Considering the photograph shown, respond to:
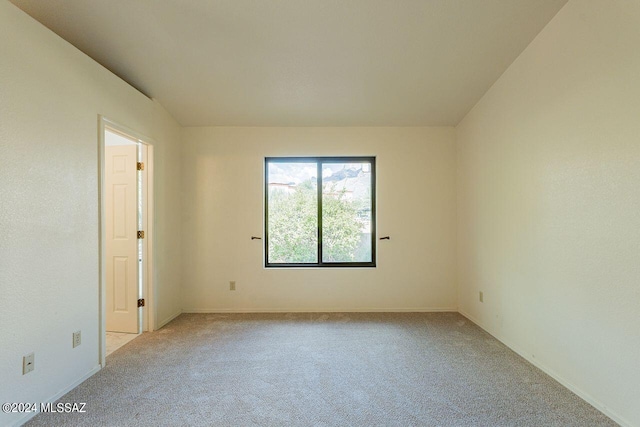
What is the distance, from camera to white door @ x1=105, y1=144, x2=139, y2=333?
9.84 ft

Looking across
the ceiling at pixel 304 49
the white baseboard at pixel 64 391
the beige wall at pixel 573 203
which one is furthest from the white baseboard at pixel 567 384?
the white baseboard at pixel 64 391

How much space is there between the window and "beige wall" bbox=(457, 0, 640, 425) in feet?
4.71

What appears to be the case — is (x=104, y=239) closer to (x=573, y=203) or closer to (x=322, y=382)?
(x=322, y=382)

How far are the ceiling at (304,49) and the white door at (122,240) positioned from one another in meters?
0.82

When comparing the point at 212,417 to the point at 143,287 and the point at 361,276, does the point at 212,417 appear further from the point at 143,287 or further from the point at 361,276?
the point at 361,276

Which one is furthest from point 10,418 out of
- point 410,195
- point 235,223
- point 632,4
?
point 632,4

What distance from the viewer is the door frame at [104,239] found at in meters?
2.29

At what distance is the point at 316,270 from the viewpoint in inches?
144

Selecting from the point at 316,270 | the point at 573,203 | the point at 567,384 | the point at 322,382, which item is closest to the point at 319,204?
the point at 316,270

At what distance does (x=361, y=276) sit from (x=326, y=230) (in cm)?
75

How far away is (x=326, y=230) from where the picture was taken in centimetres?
376

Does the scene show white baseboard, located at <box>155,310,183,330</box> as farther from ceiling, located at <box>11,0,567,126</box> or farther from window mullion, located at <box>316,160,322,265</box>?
ceiling, located at <box>11,0,567,126</box>

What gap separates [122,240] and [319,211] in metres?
2.24

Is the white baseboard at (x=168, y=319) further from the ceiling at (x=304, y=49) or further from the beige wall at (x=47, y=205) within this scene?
the ceiling at (x=304, y=49)
